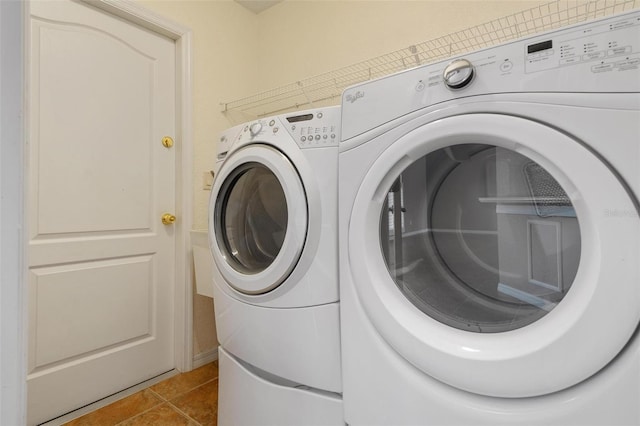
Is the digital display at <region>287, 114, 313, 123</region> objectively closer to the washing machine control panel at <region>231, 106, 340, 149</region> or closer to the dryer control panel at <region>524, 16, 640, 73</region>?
the washing machine control panel at <region>231, 106, 340, 149</region>

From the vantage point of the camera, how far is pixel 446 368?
583 millimetres

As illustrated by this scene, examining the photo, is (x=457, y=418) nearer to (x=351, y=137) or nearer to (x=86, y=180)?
(x=351, y=137)

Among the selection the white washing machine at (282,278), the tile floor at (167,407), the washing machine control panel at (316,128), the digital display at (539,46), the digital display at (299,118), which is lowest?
the tile floor at (167,407)

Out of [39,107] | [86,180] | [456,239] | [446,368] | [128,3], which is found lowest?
[446,368]

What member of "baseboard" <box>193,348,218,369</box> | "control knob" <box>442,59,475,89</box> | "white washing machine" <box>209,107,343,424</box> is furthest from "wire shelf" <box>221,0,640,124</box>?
"baseboard" <box>193,348,218,369</box>

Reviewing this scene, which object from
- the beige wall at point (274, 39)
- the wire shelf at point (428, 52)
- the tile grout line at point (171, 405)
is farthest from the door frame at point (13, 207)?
the beige wall at point (274, 39)

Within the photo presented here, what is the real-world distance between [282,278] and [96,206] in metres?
1.08

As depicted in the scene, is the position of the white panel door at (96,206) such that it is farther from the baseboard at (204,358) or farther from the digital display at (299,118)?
the digital display at (299,118)

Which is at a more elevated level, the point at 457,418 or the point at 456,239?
the point at 456,239

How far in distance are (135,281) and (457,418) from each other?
4.89ft

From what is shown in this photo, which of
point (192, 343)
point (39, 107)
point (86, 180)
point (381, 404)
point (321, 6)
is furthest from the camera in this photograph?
point (321, 6)

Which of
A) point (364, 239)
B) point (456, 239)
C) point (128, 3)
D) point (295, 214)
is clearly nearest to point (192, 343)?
point (295, 214)

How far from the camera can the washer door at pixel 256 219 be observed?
85cm

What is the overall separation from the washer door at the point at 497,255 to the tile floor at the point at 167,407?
109cm
